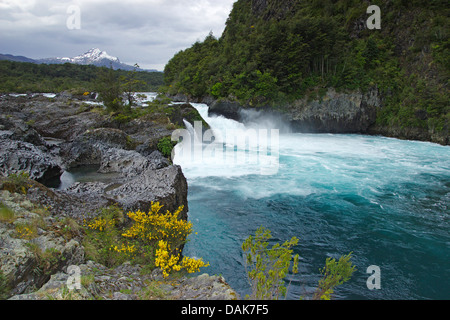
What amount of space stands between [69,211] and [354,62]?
101 ft

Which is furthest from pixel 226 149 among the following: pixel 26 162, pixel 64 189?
pixel 26 162

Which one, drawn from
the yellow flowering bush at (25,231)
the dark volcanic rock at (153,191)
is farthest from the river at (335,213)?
the yellow flowering bush at (25,231)

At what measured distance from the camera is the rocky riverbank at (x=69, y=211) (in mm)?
3271

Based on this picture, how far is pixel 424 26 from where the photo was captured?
25.3m

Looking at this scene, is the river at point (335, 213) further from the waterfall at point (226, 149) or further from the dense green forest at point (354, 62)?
the dense green forest at point (354, 62)

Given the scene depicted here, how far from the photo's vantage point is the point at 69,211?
5.53 meters

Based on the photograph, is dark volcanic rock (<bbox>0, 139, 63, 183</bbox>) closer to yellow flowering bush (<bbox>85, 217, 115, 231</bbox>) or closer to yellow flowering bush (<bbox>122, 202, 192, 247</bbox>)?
yellow flowering bush (<bbox>85, 217, 115, 231</bbox>)

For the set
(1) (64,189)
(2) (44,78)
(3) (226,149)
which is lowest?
(1) (64,189)

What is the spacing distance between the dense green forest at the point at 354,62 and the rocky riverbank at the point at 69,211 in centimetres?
1766

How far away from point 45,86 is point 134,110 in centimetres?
4306

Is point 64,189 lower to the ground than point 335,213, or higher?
higher

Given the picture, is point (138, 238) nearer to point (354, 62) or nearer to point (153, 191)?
point (153, 191)

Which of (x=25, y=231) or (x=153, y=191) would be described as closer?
(x=25, y=231)

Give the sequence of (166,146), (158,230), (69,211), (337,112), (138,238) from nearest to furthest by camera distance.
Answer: (158,230) < (138,238) < (69,211) < (166,146) < (337,112)
